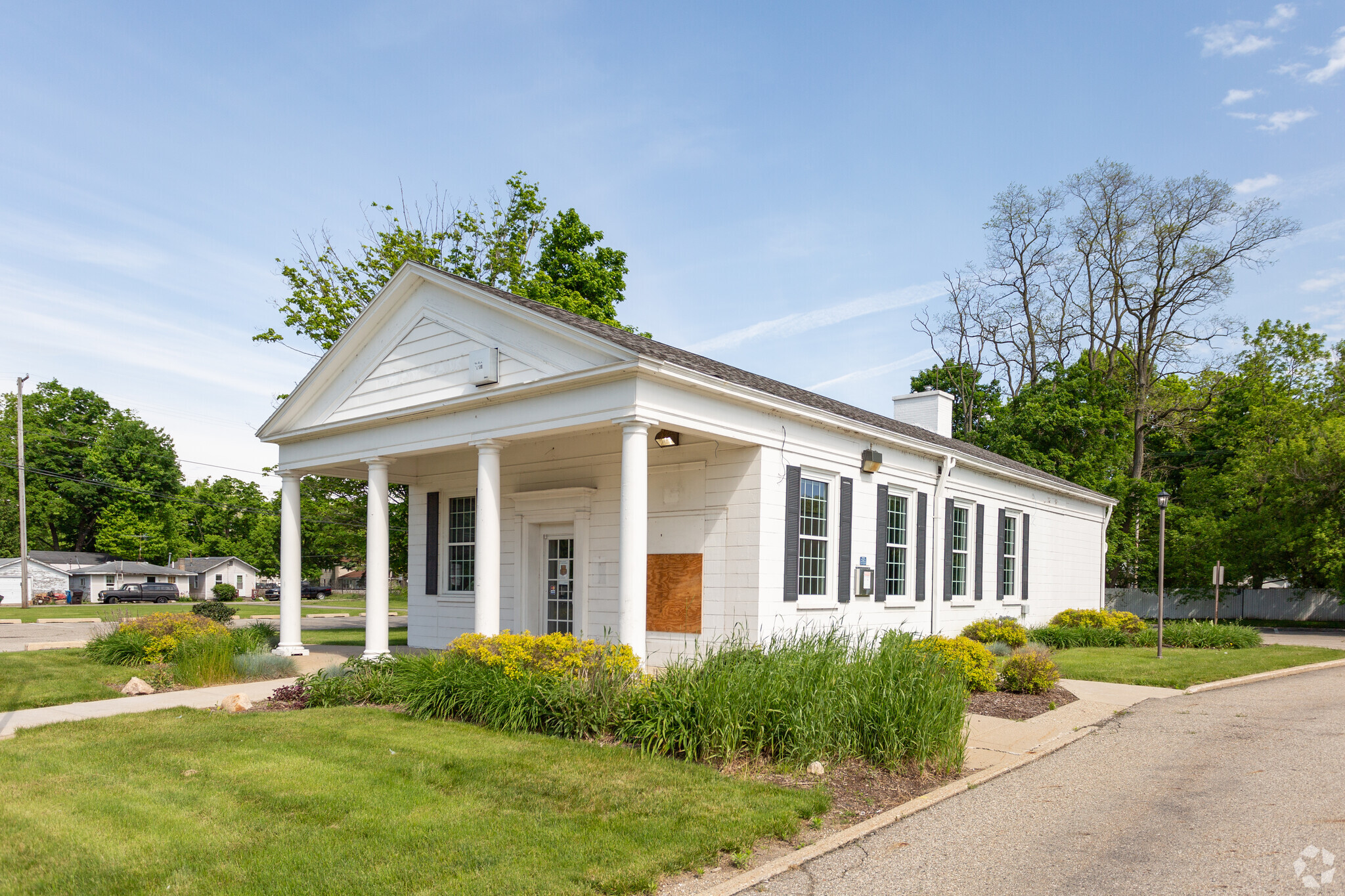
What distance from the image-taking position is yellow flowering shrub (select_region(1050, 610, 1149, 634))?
21188 mm

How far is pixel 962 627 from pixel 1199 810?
458 inches

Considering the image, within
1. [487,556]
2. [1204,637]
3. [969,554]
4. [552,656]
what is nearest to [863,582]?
[969,554]

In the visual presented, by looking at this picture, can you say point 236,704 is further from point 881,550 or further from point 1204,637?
point 1204,637

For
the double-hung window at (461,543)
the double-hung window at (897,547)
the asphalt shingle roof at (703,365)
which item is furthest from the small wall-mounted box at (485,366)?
the double-hung window at (897,547)

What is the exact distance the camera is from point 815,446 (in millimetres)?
13398

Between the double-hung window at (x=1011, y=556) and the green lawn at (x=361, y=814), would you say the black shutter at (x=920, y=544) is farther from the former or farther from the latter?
the green lawn at (x=361, y=814)

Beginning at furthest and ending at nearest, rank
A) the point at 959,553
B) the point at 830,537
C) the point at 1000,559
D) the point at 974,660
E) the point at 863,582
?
the point at 1000,559 → the point at 959,553 → the point at 863,582 → the point at 830,537 → the point at 974,660

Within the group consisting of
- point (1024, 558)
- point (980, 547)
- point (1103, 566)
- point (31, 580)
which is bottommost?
point (31, 580)

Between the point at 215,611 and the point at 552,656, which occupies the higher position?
the point at 552,656

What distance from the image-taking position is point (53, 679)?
1266 centimetres

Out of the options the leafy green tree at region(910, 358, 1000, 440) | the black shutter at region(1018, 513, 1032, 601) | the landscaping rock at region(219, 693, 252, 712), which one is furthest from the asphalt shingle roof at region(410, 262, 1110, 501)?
the leafy green tree at region(910, 358, 1000, 440)

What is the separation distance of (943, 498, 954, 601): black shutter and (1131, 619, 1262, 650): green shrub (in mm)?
6044

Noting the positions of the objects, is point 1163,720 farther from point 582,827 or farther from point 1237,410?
point 1237,410

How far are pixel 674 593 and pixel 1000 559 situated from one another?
966 cm
